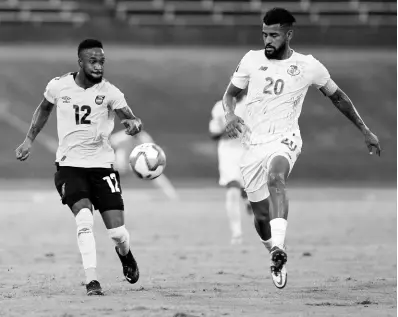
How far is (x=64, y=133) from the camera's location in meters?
9.17

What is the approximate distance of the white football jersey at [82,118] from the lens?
9109 mm

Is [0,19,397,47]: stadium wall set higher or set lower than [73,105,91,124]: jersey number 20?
higher

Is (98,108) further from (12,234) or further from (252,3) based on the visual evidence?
(252,3)

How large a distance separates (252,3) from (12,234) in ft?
56.8

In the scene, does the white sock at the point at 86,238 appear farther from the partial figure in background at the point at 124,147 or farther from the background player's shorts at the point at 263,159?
the partial figure in background at the point at 124,147

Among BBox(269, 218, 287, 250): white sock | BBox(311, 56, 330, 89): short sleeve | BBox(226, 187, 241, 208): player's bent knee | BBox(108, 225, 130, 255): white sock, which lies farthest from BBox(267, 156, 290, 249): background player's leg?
BBox(226, 187, 241, 208): player's bent knee

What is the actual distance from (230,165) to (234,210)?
82 centimetres

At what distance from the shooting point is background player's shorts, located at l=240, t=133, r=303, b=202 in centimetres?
901

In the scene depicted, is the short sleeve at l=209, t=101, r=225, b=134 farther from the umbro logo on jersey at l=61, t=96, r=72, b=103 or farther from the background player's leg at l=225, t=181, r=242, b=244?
the umbro logo on jersey at l=61, t=96, r=72, b=103

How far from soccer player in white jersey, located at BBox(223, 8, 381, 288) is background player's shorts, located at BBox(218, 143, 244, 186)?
6354 mm

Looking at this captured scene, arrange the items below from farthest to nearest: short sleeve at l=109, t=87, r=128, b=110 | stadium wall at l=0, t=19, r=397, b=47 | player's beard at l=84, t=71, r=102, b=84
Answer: stadium wall at l=0, t=19, r=397, b=47 → short sleeve at l=109, t=87, r=128, b=110 → player's beard at l=84, t=71, r=102, b=84

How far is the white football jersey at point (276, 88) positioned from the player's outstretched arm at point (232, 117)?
169 millimetres

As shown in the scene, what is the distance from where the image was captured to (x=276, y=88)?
9125 millimetres

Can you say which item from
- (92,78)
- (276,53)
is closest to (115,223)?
(92,78)
